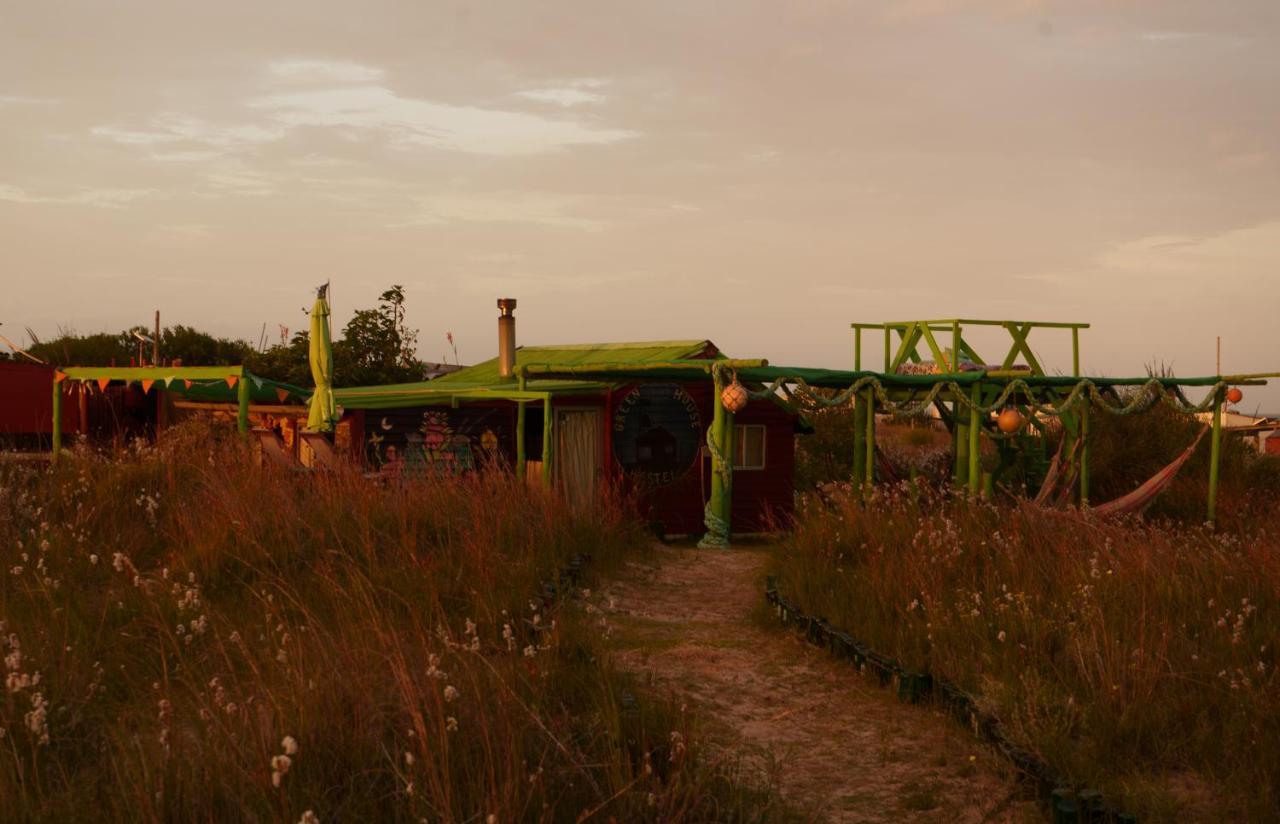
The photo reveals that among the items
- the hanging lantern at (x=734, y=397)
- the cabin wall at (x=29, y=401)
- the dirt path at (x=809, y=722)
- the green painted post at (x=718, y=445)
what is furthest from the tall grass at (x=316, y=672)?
the cabin wall at (x=29, y=401)

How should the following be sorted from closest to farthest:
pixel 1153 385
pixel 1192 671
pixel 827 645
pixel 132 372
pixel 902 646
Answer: pixel 1192 671, pixel 902 646, pixel 827 645, pixel 132 372, pixel 1153 385

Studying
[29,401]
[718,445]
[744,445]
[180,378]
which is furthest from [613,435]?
[29,401]

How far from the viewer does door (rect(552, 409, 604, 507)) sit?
1705 centimetres

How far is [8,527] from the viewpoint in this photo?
388 inches

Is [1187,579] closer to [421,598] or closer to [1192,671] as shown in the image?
[1192,671]

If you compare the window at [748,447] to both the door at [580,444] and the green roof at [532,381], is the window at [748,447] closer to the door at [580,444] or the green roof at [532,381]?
the green roof at [532,381]

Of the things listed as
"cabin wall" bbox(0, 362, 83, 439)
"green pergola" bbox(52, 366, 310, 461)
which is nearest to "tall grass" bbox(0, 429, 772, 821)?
"green pergola" bbox(52, 366, 310, 461)

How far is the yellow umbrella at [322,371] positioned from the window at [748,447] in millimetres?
6080

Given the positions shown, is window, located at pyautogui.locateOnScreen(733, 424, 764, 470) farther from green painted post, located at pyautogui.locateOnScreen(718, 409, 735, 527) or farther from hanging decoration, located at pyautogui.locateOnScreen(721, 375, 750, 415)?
hanging decoration, located at pyautogui.locateOnScreen(721, 375, 750, 415)

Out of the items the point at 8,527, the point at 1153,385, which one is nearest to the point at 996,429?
the point at 1153,385

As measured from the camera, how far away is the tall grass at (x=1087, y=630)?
5.91 meters

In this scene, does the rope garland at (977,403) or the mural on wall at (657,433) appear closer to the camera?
the rope garland at (977,403)

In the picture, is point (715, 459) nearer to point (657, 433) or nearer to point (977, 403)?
point (657, 433)

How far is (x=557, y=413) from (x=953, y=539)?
327 inches
